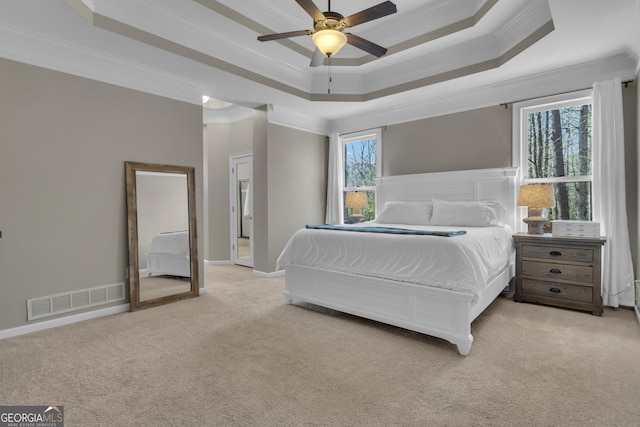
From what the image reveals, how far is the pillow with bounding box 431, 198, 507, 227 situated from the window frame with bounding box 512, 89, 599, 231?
1.14 ft

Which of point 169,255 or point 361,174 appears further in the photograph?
point 361,174

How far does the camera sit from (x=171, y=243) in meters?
3.86

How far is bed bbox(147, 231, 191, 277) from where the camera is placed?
3.69 meters

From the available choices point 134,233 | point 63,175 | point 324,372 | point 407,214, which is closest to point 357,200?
point 407,214

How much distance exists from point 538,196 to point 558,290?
102 centimetres

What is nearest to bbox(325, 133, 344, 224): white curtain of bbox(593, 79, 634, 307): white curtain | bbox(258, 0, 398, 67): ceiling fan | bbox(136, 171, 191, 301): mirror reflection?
bbox(136, 171, 191, 301): mirror reflection

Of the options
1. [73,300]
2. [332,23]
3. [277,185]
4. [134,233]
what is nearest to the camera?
[332,23]

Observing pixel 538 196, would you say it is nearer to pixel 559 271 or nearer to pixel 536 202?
pixel 536 202

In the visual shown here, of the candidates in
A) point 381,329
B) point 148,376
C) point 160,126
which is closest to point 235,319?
point 148,376

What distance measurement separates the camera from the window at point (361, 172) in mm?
5352

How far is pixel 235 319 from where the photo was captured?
317 centimetres

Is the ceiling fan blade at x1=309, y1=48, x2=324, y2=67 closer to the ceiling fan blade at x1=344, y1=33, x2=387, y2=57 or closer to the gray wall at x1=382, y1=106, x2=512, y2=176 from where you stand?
the ceiling fan blade at x1=344, y1=33, x2=387, y2=57

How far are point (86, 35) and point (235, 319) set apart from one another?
2942 mm

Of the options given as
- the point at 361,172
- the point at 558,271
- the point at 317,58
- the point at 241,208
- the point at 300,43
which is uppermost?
the point at 300,43
